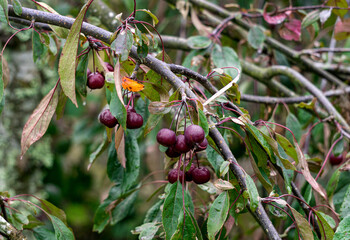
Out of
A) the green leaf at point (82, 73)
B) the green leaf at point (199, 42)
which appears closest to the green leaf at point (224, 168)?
the green leaf at point (82, 73)

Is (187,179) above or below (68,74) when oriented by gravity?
below

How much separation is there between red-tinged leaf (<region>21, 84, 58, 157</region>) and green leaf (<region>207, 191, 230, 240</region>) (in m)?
0.33

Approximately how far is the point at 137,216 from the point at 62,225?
3.88 ft

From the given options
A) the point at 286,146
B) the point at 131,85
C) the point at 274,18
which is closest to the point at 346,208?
the point at 286,146

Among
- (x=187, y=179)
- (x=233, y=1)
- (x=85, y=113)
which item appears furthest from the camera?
(x=85, y=113)

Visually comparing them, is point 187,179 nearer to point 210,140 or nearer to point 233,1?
point 210,140

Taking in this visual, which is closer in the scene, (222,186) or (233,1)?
(222,186)

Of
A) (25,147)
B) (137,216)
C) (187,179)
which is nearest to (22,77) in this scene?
(137,216)

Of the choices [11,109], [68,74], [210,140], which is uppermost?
[68,74]

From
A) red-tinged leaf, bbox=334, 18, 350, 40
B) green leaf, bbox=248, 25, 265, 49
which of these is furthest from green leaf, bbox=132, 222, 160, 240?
red-tinged leaf, bbox=334, 18, 350, 40

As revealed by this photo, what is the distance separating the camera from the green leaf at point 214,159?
0.73m

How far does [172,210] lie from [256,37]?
2.90 feet

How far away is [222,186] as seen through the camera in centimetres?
64

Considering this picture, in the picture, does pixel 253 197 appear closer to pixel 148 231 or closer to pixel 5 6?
pixel 148 231
